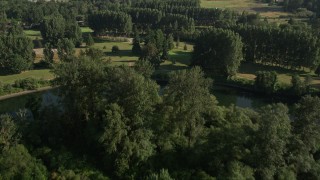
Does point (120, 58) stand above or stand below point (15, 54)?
below

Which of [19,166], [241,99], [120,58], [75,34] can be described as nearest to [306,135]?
[19,166]

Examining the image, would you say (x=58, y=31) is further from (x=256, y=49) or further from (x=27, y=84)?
(x=256, y=49)

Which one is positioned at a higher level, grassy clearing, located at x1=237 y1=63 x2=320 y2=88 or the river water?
grassy clearing, located at x1=237 y1=63 x2=320 y2=88

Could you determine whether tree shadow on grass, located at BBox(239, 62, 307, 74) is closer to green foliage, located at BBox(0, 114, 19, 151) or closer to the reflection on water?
the reflection on water

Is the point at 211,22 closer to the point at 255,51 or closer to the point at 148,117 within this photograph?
the point at 255,51

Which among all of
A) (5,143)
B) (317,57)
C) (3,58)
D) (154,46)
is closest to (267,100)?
(317,57)

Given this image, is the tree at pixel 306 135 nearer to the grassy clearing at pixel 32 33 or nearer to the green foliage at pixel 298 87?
the green foliage at pixel 298 87

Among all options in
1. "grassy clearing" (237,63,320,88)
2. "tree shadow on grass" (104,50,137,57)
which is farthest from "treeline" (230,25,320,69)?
"tree shadow on grass" (104,50,137,57)
